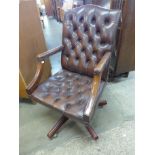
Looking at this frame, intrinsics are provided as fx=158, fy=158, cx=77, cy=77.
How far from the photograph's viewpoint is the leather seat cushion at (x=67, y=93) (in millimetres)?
1187

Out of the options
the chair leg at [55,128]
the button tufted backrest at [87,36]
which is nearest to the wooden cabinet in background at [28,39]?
the button tufted backrest at [87,36]

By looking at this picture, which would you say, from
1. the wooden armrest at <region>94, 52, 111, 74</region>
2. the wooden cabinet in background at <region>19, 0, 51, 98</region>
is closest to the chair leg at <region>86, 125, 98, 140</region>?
the wooden armrest at <region>94, 52, 111, 74</region>

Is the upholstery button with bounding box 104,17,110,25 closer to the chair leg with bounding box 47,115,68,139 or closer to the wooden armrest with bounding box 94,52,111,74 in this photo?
the wooden armrest with bounding box 94,52,111,74

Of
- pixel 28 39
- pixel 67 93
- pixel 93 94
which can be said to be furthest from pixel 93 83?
pixel 28 39

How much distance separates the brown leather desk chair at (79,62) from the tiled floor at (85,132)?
0.09 metres

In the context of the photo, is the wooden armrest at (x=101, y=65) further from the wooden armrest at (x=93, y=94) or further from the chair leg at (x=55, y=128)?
the chair leg at (x=55, y=128)

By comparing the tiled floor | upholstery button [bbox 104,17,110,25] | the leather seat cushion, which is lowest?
the tiled floor

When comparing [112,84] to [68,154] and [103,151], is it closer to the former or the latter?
[103,151]

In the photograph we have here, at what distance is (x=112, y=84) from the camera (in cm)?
206

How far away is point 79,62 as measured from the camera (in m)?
1.50

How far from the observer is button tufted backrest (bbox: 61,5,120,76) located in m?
1.31

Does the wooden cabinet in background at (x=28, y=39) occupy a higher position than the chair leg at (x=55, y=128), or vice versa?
the wooden cabinet in background at (x=28, y=39)

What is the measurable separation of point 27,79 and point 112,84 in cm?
106
